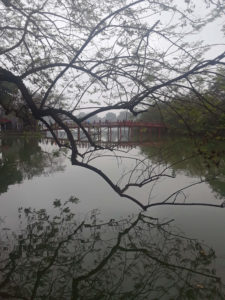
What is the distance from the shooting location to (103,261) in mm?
2377

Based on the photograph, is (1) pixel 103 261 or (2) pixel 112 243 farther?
(2) pixel 112 243

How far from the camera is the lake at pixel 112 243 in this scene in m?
1.99

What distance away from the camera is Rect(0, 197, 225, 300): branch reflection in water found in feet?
6.43

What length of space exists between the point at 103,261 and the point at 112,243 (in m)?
0.34

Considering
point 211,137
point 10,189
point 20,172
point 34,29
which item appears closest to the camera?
point 211,137

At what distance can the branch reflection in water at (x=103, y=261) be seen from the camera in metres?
1.96

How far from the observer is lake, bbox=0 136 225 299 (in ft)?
6.54

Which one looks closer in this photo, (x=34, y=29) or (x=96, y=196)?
(x=34, y=29)

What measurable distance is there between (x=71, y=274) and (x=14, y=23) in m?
3.19

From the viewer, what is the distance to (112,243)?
271cm

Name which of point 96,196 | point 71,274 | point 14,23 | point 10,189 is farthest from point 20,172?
point 71,274

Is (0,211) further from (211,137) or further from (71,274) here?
(211,137)

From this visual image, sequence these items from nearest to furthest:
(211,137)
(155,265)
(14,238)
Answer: (211,137) → (155,265) → (14,238)

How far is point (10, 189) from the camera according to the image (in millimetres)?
4504
